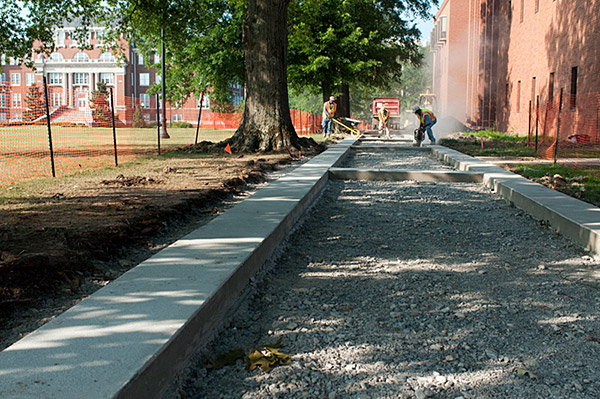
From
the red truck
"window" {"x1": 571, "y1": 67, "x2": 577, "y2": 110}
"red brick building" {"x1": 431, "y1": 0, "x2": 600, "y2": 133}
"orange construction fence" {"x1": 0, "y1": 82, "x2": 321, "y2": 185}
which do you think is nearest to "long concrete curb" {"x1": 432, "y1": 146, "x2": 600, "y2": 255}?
"orange construction fence" {"x1": 0, "y1": 82, "x2": 321, "y2": 185}

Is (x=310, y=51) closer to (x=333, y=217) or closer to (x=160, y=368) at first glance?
(x=333, y=217)

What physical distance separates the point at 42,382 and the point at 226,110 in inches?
2416

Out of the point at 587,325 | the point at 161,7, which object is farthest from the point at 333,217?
the point at 161,7

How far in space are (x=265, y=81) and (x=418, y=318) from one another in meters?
13.6

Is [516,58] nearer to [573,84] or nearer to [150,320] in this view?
[573,84]

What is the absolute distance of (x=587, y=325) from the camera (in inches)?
158

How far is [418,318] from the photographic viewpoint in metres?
4.12

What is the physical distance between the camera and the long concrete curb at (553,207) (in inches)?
244

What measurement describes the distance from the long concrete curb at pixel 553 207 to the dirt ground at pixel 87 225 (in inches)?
158

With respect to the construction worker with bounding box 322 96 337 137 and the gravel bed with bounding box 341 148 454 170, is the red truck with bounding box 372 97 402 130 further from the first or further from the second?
the gravel bed with bounding box 341 148 454 170

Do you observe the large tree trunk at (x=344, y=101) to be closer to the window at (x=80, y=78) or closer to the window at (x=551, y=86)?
the window at (x=551, y=86)

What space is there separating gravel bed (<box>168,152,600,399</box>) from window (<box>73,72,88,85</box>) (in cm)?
8673

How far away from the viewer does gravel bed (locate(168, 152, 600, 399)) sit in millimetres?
3137

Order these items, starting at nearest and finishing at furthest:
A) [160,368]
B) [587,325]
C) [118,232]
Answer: [160,368] → [587,325] → [118,232]
